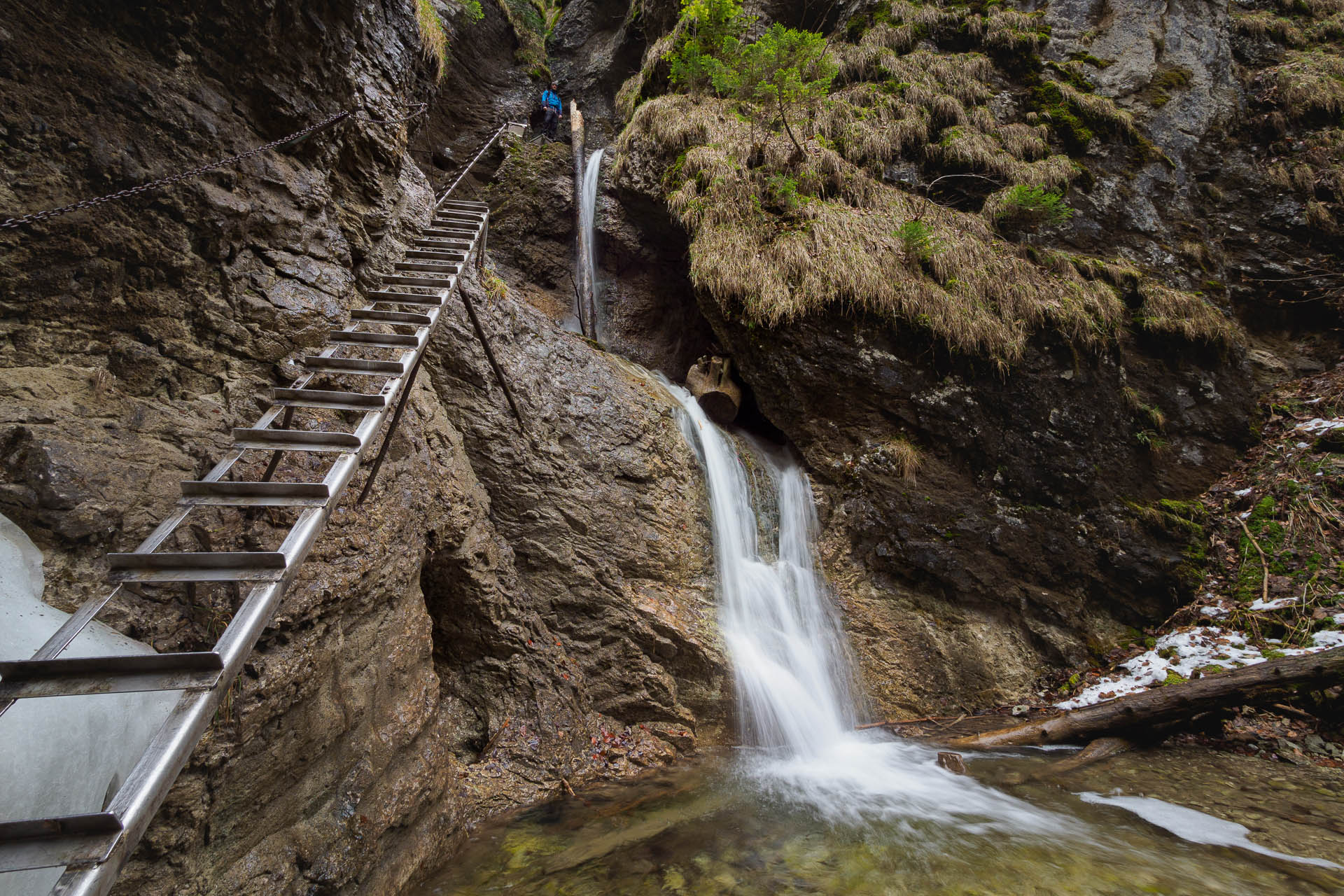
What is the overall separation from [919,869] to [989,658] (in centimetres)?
378

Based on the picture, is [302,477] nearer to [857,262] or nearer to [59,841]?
[59,841]

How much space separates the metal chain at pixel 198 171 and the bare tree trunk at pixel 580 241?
4.43 meters

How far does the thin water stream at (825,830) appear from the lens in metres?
2.97

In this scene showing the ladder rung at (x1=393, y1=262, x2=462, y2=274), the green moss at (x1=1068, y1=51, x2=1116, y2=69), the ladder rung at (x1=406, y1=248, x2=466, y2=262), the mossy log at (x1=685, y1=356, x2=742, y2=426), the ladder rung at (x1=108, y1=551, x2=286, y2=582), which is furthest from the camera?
the green moss at (x1=1068, y1=51, x2=1116, y2=69)

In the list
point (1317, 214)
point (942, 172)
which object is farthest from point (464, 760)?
point (1317, 214)

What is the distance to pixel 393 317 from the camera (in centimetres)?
344

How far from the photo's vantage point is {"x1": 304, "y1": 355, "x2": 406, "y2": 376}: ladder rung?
296 cm

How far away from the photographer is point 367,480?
349 centimetres

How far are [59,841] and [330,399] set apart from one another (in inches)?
77.6

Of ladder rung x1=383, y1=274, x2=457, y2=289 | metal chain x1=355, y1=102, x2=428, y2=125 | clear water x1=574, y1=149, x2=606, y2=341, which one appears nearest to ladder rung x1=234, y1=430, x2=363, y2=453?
ladder rung x1=383, y1=274, x2=457, y2=289

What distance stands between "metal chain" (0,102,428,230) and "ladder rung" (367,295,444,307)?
95cm

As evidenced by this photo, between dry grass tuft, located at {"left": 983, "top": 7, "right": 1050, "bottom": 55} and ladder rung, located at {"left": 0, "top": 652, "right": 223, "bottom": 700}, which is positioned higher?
dry grass tuft, located at {"left": 983, "top": 7, "right": 1050, "bottom": 55}

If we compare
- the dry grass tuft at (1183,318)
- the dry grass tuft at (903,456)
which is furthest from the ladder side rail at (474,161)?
the dry grass tuft at (1183,318)

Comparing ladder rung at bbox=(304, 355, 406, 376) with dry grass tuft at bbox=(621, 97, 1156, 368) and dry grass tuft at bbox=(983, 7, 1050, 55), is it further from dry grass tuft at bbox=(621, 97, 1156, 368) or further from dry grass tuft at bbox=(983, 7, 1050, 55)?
dry grass tuft at bbox=(983, 7, 1050, 55)
